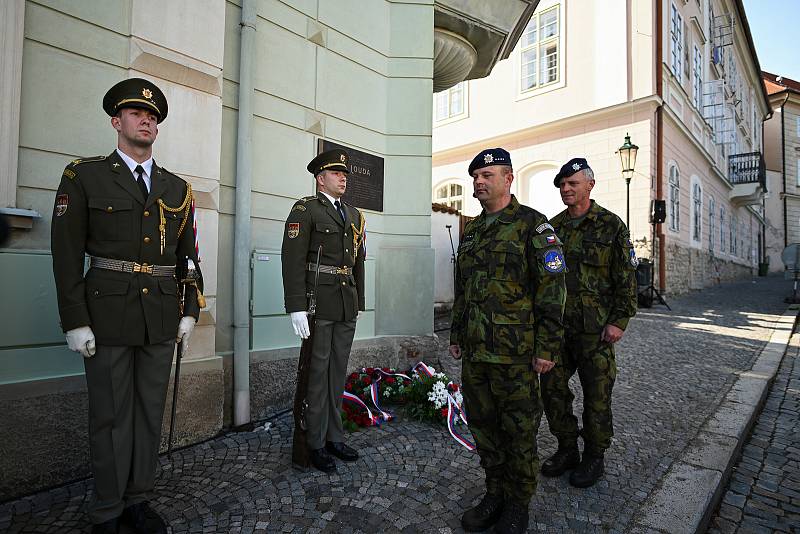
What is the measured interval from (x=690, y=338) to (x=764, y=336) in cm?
143

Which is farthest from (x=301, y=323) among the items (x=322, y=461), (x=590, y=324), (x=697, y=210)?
(x=697, y=210)

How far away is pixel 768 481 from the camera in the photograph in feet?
9.36

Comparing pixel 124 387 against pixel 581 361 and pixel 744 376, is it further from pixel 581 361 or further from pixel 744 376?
pixel 744 376

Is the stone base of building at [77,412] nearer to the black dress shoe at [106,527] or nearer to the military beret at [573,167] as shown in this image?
the black dress shoe at [106,527]

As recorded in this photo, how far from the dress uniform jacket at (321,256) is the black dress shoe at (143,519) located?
1.22m

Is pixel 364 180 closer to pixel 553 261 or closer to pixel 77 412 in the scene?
pixel 553 261

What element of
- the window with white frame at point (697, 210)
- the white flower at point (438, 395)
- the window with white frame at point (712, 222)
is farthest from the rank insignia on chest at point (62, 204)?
the window with white frame at point (712, 222)

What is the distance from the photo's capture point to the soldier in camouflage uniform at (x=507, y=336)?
2.14 m

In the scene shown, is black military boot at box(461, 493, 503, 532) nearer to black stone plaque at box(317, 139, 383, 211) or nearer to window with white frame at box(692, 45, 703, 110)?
black stone plaque at box(317, 139, 383, 211)

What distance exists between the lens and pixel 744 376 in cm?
498

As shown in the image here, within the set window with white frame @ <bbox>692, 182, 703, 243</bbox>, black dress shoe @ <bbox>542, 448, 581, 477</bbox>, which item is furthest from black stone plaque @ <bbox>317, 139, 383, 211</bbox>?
window with white frame @ <bbox>692, 182, 703, 243</bbox>

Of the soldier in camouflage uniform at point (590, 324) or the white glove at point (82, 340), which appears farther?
the soldier in camouflage uniform at point (590, 324)

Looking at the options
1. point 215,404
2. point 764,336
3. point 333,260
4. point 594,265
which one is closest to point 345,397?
point 215,404

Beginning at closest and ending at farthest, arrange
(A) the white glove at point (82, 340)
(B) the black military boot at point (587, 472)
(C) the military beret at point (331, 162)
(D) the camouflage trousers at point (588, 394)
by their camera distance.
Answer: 1. (A) the white glove at point (82, 340)
2. (B) the black military boot at point (587, 472)
3. (D) the camouflage trousers at point (588, 394)
4. (C) the military beret at point (331, 162)
